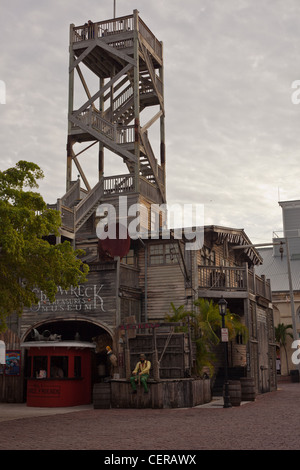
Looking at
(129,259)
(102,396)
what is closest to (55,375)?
(102,396)

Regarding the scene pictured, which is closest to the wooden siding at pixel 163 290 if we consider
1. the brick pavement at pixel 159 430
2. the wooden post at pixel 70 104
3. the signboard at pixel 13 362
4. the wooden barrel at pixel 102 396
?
the signboard at pixel 13 362

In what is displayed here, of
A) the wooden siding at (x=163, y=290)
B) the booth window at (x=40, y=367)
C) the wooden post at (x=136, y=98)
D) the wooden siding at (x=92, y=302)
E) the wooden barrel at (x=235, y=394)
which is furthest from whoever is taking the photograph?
the wooden post at (x=136, y=98)

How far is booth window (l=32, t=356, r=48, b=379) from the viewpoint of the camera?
21.8 meters

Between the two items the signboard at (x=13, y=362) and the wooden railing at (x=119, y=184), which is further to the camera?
the wooden railing at (x=119, y=184)

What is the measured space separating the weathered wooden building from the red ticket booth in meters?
0.05

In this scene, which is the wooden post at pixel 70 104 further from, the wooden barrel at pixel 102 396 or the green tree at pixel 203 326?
the wooden barrel at pixel 102 396

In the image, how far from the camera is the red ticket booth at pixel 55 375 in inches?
851

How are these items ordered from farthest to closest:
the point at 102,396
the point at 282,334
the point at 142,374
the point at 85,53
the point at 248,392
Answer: the point at 282,334 < the point at 85,53 < the point at 248,392 < the point at 102,396 < the point at 142,374

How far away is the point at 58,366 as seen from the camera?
72.8 feet

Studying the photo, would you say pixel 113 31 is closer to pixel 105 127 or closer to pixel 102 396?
pixel 105 127

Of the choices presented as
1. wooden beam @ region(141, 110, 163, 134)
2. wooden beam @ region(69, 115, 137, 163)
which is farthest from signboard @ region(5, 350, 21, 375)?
wooden beam @ region(141, 110, 163, 134)

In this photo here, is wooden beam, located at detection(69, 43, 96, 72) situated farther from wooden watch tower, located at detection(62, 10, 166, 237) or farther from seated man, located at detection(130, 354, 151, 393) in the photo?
seated man, located at detection(130, 354, 151, 393)

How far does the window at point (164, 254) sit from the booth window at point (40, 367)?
22.8 feet

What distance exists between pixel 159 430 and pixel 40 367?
10.4 meters
